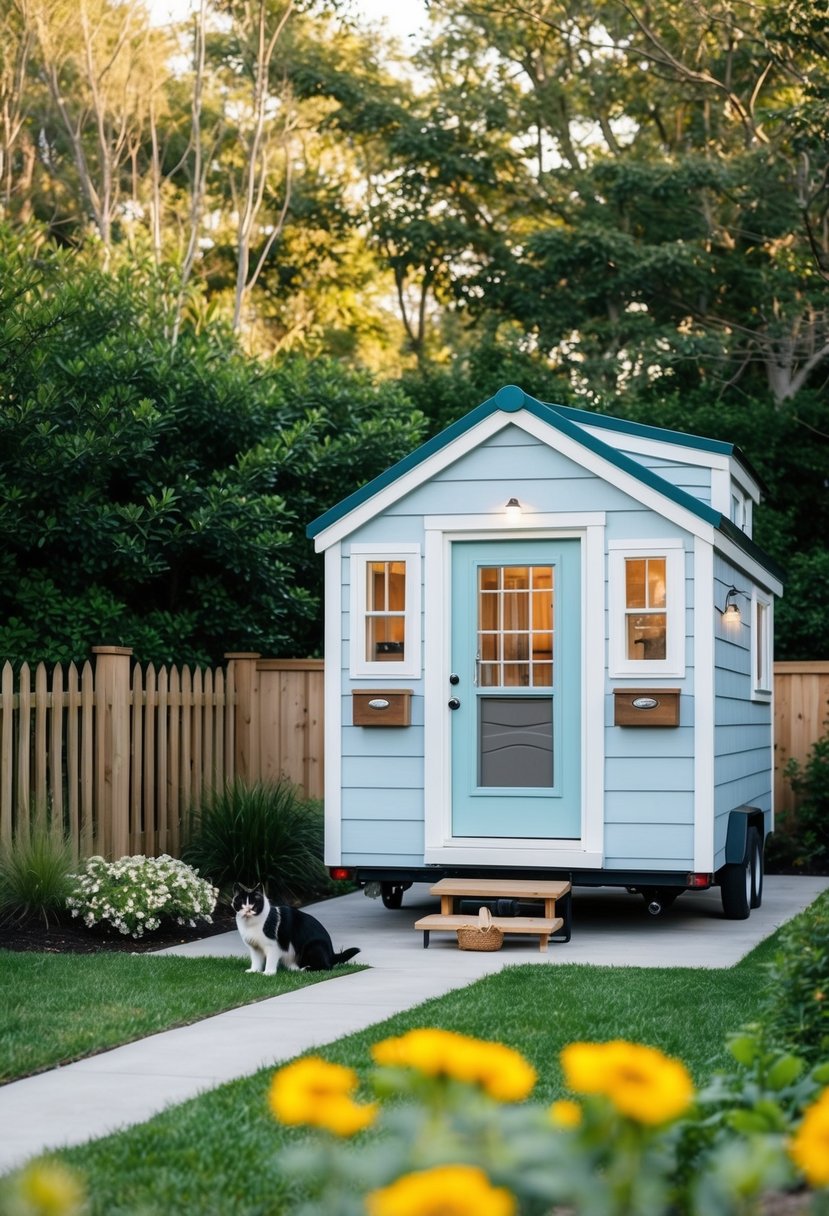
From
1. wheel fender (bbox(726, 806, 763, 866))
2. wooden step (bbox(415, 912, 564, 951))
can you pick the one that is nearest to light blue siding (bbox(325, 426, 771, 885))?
wheel fender (bbox(726, 806, 763, 866))

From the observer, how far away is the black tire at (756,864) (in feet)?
36.0

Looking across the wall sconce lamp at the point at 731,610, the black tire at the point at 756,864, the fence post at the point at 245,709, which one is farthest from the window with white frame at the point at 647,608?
the fence post at the point at 245,709

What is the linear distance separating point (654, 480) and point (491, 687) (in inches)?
69.4

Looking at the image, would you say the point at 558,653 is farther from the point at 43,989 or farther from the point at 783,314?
the point at 783,314

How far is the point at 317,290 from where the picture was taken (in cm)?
2728

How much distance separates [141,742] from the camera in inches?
439

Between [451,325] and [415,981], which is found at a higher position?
[451,325]

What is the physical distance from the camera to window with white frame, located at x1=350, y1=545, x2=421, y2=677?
10305 millimetres

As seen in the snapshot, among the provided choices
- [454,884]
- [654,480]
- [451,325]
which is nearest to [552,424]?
[654,480]

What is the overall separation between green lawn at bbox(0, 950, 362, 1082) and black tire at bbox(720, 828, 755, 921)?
321 centimetres

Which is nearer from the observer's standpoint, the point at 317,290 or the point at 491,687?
the point at 491,687

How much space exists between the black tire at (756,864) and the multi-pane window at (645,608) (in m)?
1.91

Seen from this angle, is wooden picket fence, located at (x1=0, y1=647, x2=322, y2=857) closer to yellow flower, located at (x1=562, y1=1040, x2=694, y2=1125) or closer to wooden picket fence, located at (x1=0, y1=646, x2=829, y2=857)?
wooden picket fence, located at (x1=0, y1=646, x2=829, y2=857)

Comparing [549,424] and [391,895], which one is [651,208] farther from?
[391,895]
